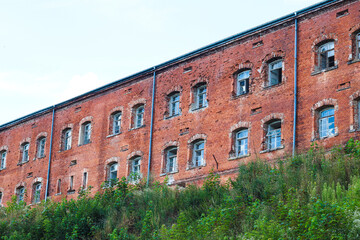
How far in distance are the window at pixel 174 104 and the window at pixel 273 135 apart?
5686 mm

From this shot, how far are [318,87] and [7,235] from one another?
13.6 metres

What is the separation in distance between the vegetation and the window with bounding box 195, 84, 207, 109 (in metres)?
5.04

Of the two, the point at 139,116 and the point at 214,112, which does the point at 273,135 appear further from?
the point at 139,116

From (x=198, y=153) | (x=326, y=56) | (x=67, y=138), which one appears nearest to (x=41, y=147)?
(x=67, y=138)

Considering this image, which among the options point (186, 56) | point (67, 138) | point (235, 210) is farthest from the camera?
point (67, 138)

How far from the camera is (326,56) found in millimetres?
30094

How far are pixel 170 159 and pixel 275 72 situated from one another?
6.73 m

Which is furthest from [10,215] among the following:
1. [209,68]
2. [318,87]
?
[318,87]

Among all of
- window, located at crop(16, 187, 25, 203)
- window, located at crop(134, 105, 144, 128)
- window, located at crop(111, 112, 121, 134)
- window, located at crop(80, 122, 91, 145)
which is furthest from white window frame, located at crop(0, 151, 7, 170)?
window, located at crop(134, 105, 144, 128)

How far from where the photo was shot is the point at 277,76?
31.6 meters

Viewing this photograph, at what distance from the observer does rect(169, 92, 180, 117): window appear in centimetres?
3513

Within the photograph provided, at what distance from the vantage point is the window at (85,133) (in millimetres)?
39438

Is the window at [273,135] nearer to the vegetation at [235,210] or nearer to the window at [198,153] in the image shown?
the vegetation at [235,210]

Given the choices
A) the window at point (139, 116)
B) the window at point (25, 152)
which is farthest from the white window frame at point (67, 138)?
the window at point (139, 116)
